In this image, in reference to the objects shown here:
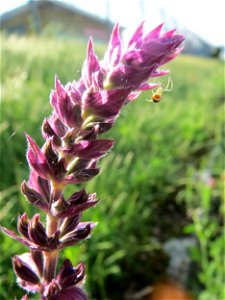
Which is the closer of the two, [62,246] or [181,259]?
[62,246]

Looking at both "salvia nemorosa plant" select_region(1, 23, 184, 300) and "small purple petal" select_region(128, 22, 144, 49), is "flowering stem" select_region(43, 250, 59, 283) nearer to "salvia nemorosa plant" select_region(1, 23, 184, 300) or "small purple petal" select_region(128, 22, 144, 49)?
"salvia nemorosa plant" select_region(1, 23, 184, 300)

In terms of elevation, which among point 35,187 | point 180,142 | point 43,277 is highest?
point 35,187

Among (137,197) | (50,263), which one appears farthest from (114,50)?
(137,197)

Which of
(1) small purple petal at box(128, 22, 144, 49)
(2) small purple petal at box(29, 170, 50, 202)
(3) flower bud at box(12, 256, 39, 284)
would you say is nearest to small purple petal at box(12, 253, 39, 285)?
(3) flower bud at box(12, 256, 39, 284)

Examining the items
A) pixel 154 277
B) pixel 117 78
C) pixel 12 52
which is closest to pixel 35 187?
pixel 117 78

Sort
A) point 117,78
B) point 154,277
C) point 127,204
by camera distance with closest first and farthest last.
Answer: point 117,78 < point 154,277 < point 127,204

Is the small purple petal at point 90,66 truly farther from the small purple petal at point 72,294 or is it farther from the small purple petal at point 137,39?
the small purple petal at point 72,294

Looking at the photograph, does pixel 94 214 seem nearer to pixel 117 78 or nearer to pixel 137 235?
pixel 137 235

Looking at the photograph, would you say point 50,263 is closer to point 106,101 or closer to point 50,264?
point 50,264
